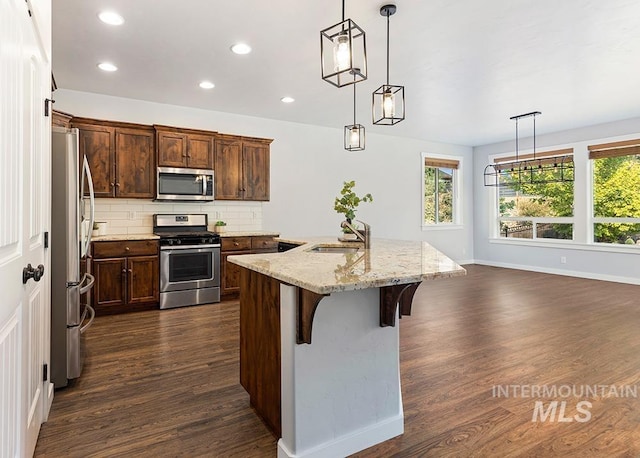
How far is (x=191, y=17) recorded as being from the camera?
2904 millimetres

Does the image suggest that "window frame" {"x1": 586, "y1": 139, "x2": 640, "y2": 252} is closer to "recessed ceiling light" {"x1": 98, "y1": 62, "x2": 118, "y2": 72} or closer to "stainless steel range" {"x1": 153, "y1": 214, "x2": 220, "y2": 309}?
"stainless steel range" {"x1": 153, "y1": 214, "x2": 220, "y2": 309}

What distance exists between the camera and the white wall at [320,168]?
197 inches

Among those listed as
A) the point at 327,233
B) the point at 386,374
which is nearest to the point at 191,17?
the point at 386,374

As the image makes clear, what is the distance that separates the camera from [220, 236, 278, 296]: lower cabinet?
4906 millimetres

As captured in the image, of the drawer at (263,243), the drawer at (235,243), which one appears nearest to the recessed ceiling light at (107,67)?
the drawer at (235,243)

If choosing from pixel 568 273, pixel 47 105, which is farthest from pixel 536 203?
pixel 47 105

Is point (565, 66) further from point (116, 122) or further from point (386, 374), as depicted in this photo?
point (116, 122)

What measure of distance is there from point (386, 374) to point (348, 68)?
1.54 metres

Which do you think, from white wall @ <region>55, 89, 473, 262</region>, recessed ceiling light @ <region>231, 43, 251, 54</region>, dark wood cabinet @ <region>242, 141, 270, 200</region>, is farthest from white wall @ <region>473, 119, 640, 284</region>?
recessed ceiling light @ <region>231, 43, 251, 54</region>

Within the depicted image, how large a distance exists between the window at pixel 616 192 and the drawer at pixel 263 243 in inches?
220

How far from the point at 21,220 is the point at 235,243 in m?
3.53

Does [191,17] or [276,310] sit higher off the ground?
[191,17]

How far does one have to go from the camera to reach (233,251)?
495 centimetres

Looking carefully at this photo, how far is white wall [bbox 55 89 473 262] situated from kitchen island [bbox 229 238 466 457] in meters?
3.93
